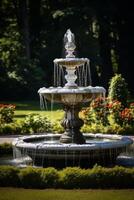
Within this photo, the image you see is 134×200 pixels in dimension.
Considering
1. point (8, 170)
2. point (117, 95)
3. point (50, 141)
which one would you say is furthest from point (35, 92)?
point (8, 170)

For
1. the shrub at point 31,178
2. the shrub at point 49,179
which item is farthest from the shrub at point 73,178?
the shrub at point 31,178

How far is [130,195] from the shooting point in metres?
10.4

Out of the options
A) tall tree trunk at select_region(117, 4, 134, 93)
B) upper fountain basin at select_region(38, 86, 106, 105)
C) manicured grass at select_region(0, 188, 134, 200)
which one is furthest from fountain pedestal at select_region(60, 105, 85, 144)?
tall tree trunk at select_region(117, 4, 134, 93)

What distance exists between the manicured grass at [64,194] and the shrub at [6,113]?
11.2 m

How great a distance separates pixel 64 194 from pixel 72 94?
3775 mm

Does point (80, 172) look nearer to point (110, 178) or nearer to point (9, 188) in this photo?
point (110, 178)

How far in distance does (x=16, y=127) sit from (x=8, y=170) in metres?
9.88

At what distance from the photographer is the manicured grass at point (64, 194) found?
10289mm

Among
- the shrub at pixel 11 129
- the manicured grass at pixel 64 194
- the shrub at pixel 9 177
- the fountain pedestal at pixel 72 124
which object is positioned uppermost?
the fountain pedestal at pixel 72 124

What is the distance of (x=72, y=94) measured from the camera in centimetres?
1384

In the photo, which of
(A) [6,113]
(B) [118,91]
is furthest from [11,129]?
(B) [118,91]

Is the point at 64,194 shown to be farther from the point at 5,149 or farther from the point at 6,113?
the point at 6,113

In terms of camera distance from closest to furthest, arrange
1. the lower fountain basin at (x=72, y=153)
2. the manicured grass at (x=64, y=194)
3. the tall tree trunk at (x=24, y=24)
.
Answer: the manicured grass at (x=64, y=194), the lower fountain basin at (x=72, y=153), the tall tree trunk at (x=24, y=24)

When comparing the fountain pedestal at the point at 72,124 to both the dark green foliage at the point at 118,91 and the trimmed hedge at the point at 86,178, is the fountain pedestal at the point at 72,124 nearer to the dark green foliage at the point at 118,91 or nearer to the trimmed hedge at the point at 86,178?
the trimmed hedge at the point at 86,178
